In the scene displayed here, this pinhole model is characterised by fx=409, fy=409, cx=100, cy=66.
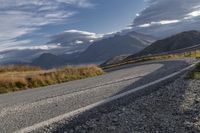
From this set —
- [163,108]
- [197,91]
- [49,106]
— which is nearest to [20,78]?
[49,106]

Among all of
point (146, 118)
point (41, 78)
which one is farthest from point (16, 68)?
point (146, 118)

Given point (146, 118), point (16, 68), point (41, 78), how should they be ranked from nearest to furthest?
point (146, 118)
point (41, 78)
point (16, 68)

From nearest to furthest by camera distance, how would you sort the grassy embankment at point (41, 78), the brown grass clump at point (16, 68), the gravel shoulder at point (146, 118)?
the gravel shoulder at point (146, 118), the grassy embankment at point (41, 78), the brown grass clump at point (16, 68)

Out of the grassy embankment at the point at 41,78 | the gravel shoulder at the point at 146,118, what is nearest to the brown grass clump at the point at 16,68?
the grassy embankment at the point at 41,78

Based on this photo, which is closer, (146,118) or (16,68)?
(146,118)

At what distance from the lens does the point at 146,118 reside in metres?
10.9

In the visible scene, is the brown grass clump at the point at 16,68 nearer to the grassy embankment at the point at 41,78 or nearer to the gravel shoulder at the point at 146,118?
the grassy embankment at the point at 41,78

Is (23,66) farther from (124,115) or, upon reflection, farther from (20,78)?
(124,115)

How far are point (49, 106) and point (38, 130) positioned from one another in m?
4.79

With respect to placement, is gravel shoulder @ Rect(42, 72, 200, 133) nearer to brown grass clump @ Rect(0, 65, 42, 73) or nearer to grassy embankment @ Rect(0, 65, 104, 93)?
grassy embankment @ Rect(0, 65, 104, 93)

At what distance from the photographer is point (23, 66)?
48281mm

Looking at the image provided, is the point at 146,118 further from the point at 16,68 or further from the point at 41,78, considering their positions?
the point at 16,68

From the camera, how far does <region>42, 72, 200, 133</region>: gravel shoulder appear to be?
9812mm

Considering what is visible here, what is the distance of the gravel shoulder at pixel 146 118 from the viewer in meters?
9.81
